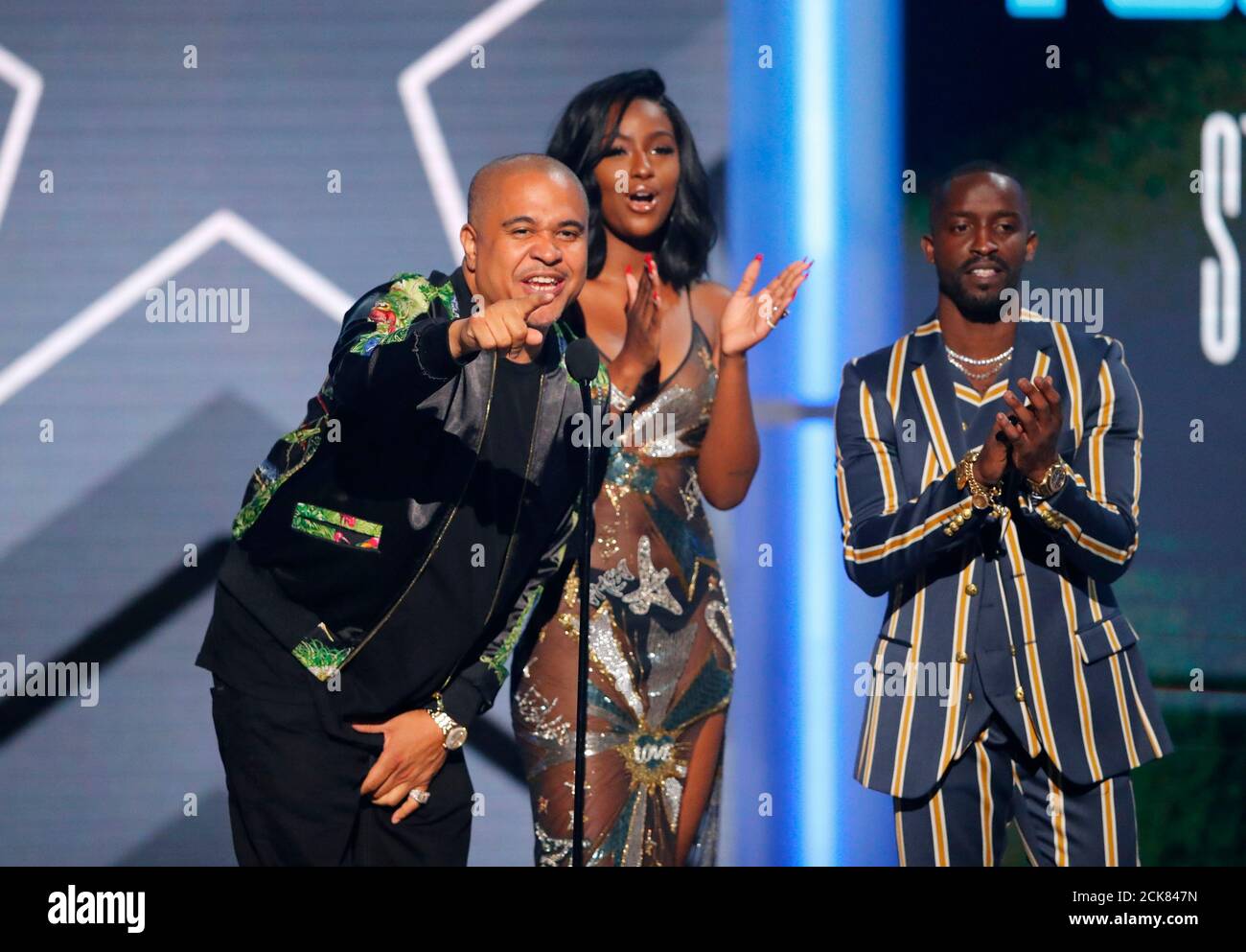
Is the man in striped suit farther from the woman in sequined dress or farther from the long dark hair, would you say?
the long dark hair

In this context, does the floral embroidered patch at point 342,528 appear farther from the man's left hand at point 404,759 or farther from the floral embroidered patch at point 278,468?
the man's left hand at point 404,759

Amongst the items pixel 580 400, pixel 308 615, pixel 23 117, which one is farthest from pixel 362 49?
pixel 308 615

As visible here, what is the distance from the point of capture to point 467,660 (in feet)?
12.1

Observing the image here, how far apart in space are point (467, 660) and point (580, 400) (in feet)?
2.12

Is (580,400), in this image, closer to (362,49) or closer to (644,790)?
(644,790)

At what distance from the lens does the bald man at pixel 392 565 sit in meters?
3.45

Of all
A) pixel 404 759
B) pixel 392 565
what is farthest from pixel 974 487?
pixel 404 759

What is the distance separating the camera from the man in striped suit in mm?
3596

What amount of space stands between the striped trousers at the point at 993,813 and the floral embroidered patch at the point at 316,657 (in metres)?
1.32

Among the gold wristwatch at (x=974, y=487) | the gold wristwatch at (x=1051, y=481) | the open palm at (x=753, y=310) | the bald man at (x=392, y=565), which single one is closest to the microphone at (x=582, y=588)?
the bald man at (x=392, y=565)

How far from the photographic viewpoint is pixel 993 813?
3.68 meters

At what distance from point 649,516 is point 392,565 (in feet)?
2.40

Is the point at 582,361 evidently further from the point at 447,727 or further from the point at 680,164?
the point at 680,164
